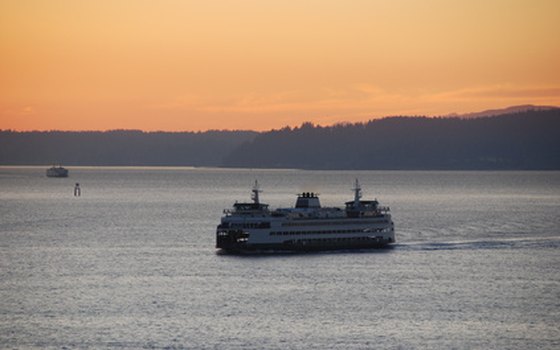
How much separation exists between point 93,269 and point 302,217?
26.8 m

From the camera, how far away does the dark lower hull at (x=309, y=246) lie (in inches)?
5133

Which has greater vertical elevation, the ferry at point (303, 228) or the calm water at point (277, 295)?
the ferry at point (303, 228)

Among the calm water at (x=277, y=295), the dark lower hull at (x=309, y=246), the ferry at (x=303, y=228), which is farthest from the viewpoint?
the ferry at (x=303, y=228)

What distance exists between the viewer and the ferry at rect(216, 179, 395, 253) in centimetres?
13100

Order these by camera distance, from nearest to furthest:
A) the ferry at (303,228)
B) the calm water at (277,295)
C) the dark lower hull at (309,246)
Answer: the calm water at (277,295) → the dark lower hull at (309,246) → the ferry at (303,228)

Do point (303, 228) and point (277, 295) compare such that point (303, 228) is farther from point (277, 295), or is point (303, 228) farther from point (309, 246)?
point (277, 295)

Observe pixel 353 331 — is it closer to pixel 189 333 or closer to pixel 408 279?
pixel 189 333

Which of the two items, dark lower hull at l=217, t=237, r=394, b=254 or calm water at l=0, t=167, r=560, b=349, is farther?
dark lower hull at l=217, t=237, r=394, b=254

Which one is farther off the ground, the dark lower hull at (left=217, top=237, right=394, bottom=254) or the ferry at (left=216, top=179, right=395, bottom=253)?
the ferry at (left=216, top=179, right=395, bottom=253)

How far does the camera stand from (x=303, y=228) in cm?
13475

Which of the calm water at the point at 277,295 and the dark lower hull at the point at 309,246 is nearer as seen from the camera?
the calm water at the point at 277,295

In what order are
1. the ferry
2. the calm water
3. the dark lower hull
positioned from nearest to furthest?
1. the calm water
2. the dark lower hull
3. the ferry

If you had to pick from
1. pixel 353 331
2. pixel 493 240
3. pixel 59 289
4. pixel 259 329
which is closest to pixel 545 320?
pixel 353 331

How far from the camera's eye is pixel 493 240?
154 metres
